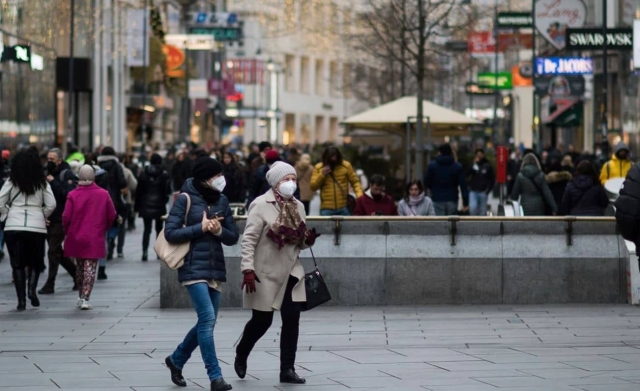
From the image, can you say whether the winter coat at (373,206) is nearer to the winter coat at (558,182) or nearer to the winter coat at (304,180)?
the winter coat at (304,180)

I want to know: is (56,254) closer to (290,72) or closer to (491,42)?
(491,42)

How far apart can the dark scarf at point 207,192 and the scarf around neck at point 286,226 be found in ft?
1.39

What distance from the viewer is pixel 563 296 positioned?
15.3 meters

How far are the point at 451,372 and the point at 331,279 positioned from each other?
4.62 meters

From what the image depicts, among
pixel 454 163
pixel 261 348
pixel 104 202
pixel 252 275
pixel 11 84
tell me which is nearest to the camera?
pixel 252 275

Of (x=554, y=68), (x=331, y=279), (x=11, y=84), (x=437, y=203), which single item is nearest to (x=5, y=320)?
(x=331, y=279)

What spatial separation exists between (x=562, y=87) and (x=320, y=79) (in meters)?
69.2

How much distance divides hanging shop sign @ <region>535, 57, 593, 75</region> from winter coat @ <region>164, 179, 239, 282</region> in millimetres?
29136

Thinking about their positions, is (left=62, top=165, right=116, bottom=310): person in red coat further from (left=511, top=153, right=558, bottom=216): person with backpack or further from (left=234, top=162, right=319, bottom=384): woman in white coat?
(left=511, top=153, right=558, bottom=216): person with backpack

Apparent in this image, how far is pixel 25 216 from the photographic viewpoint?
15555 mm

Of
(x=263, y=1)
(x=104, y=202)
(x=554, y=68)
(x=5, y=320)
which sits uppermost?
(x=263, y=1)

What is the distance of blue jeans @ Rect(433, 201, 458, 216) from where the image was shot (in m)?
21.8

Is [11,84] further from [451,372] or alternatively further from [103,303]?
[451,372]

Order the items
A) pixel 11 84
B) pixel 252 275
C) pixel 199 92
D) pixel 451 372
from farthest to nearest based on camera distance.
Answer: pixel 199 92 → pixel 11 84 → pixel 451 372 → pixel 252 275
